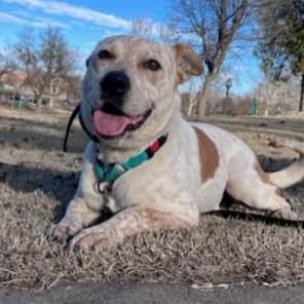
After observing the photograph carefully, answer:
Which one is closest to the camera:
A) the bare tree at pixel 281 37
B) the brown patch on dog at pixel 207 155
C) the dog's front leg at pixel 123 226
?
the dog's front leg at pixel 123 226

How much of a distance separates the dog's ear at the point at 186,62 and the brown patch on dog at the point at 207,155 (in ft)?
1.54

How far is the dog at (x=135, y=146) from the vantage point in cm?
371

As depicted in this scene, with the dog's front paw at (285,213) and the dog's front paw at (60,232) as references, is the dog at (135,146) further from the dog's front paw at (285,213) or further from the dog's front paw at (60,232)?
the dog's front paw at (285,213)

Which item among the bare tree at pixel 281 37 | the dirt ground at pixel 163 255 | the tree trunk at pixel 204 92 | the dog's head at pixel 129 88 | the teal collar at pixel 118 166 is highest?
the bare tree at pixel 281 37

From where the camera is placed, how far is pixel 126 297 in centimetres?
282

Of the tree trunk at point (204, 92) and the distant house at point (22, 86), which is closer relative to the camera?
the tree trunk at point (204, 92)

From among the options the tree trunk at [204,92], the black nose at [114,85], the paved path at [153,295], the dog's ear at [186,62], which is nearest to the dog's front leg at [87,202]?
the black nose at [114,85]

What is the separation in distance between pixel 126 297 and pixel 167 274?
0.30 metres

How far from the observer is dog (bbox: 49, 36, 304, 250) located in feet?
12.2

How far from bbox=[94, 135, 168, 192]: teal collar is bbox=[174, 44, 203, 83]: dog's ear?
491mm

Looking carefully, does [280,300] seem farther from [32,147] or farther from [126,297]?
[32,147]

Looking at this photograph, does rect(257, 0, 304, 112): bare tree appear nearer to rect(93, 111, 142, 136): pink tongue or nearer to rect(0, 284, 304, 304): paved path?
rect(93, 111, 142, 136): pink tongue

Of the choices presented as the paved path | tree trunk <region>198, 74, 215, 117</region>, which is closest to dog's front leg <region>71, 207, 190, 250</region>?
the paved path

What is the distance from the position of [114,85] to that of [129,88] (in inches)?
3.4
